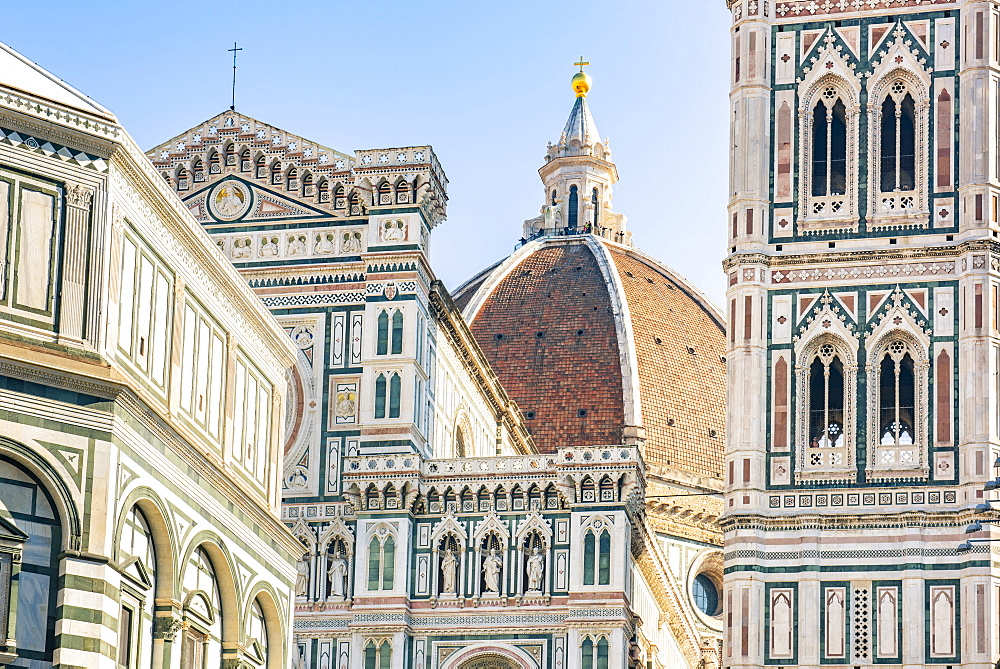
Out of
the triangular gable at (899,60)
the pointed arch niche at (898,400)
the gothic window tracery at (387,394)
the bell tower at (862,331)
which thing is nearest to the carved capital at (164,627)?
the bell tower at (862,331)

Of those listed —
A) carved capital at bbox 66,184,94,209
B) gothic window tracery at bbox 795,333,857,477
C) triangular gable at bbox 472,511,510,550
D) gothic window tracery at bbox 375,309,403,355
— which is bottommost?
carved capital at bbox 66,184,94,209

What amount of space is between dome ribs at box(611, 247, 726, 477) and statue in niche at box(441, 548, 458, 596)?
3805 centimetres

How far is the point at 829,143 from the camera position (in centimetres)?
4184

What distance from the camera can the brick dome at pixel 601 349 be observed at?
7912 centimetres

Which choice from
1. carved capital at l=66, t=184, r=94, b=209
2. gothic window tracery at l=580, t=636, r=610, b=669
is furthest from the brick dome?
carved capital at l=66, t=184, r=94, b=209

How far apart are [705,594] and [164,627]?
53.8m

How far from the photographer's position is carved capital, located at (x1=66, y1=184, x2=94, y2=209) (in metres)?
18.0

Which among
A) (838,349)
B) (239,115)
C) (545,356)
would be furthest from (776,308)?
(545,356)

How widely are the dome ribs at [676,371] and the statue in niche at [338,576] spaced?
38.1 m

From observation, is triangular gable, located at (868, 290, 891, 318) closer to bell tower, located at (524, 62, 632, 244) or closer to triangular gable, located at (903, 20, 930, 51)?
triangular gable, located at (903, 20, 930, 51)

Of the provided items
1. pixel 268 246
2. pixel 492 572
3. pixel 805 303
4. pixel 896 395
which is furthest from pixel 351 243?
pixel 896 395

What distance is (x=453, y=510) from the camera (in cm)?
4050

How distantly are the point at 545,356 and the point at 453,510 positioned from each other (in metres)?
40.9

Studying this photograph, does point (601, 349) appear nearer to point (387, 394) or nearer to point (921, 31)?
point (921, 31)
